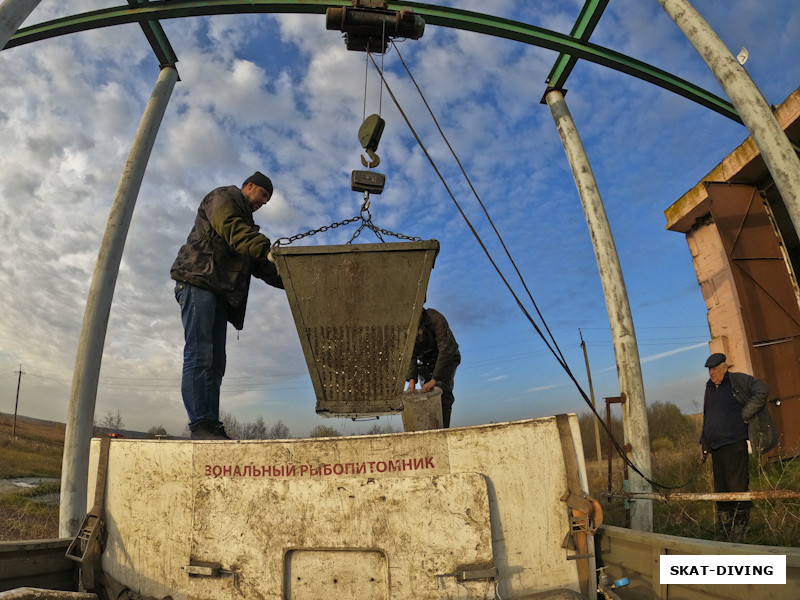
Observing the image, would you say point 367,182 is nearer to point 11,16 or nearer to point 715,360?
point 11,16

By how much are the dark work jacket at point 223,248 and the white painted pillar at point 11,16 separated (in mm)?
2141

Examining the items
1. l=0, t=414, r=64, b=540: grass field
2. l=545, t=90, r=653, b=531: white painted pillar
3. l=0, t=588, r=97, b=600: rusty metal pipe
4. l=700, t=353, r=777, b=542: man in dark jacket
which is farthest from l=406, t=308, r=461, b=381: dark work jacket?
l=0, t=414, r=64, b=540: grass field

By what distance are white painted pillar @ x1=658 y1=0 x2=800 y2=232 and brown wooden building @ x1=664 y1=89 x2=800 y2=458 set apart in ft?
16.6

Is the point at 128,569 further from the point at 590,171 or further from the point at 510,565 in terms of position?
the point at 590,171

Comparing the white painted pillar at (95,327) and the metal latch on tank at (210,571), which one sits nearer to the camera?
the metal latch on tank at (210,571)

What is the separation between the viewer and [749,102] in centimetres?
361

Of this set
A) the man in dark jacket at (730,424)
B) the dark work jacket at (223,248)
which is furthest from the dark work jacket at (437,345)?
the man in dark jacket at (730,424)

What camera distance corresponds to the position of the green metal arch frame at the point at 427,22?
187 inches

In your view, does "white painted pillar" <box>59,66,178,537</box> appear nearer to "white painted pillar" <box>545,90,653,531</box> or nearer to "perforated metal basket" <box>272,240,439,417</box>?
"perforated metal basket" <box>272,240,439,417</box>

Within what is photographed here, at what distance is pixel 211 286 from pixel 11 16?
2.76 m

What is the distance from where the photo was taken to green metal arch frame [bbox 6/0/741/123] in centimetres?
474

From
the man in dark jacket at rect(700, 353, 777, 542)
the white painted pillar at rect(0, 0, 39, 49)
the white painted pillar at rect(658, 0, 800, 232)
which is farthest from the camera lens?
the man in dark jacket at rect(700, 353, 777, 542)

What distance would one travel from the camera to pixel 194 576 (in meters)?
2.11

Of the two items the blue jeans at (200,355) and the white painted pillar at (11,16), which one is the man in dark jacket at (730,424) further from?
the white painted pillar at (11,16)
